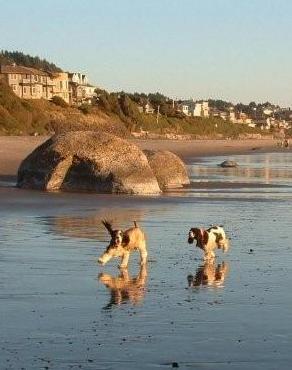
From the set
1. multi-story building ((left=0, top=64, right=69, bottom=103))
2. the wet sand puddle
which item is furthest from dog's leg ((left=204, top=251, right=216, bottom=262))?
multi-story building ((left=0, top=64, right=69, bottom=103))

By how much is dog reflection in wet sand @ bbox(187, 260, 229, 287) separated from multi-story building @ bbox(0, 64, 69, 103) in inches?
4886

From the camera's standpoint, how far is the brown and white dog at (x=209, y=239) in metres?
13.4

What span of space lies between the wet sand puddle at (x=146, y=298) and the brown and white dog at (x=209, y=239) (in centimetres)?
20

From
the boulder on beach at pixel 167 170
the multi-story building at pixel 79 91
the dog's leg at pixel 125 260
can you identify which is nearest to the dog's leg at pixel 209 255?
the dog's leg at pixel 125 260

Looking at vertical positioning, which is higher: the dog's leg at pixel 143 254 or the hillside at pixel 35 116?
the hillside at pixel 35 116

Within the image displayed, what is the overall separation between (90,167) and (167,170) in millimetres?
4257

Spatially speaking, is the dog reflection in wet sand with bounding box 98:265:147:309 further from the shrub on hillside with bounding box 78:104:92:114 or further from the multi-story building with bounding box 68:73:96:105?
the multi-story building with bounding box 68:73:96:105

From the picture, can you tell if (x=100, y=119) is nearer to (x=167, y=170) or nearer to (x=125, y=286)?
(x=167, y=170)

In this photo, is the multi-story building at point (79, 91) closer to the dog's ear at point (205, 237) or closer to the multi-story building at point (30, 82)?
the multi-story building at point (30, 82)

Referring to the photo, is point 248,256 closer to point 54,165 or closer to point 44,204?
point 44,204

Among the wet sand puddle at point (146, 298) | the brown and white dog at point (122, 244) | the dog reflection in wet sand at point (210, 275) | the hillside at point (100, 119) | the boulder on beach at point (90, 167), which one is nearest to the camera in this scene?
the wet sand puddle at point (146, 298)

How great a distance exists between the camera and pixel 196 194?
27.8 meters

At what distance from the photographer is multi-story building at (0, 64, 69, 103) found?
5502 inches

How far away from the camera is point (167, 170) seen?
104 feet
